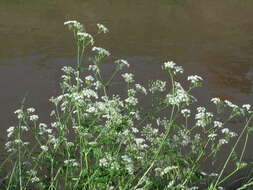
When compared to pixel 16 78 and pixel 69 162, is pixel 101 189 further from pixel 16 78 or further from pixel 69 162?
pixel 16 78

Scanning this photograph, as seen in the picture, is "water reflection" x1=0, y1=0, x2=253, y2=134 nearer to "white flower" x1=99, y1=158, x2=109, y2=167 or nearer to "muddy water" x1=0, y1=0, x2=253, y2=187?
"muddy water" x1=0, y1=0, x2=253, y2=187

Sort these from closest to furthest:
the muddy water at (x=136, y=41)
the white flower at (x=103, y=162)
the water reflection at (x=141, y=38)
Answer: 1. the white flower at (x=103, y=162)
2. the muddy water at (x=136, y=41)
3. the water reflection at (x=141, y=38)

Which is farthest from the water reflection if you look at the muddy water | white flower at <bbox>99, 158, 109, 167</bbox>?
white flower at <bbox>99, 158, 109, 167</bbox>

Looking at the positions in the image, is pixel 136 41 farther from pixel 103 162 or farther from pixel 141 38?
pixel 103 162

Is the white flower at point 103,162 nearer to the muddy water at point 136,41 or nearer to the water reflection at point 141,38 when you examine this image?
the muddy water at point 136,41

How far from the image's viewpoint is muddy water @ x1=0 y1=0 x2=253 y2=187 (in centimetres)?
801

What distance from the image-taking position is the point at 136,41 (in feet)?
32.0

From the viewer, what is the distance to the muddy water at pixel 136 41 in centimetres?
801

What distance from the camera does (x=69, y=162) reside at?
3.87 meters

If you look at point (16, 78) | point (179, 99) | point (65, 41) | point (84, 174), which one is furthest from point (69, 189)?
point (65, 41)

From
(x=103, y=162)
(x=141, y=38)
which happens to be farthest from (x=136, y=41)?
(x=103, y=162)

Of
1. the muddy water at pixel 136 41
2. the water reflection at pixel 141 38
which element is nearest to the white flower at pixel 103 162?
the muddy water at pixel 136 41

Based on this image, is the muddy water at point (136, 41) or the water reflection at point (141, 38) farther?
the water reflection at point (141, 38)

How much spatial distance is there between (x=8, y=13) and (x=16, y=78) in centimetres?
287
